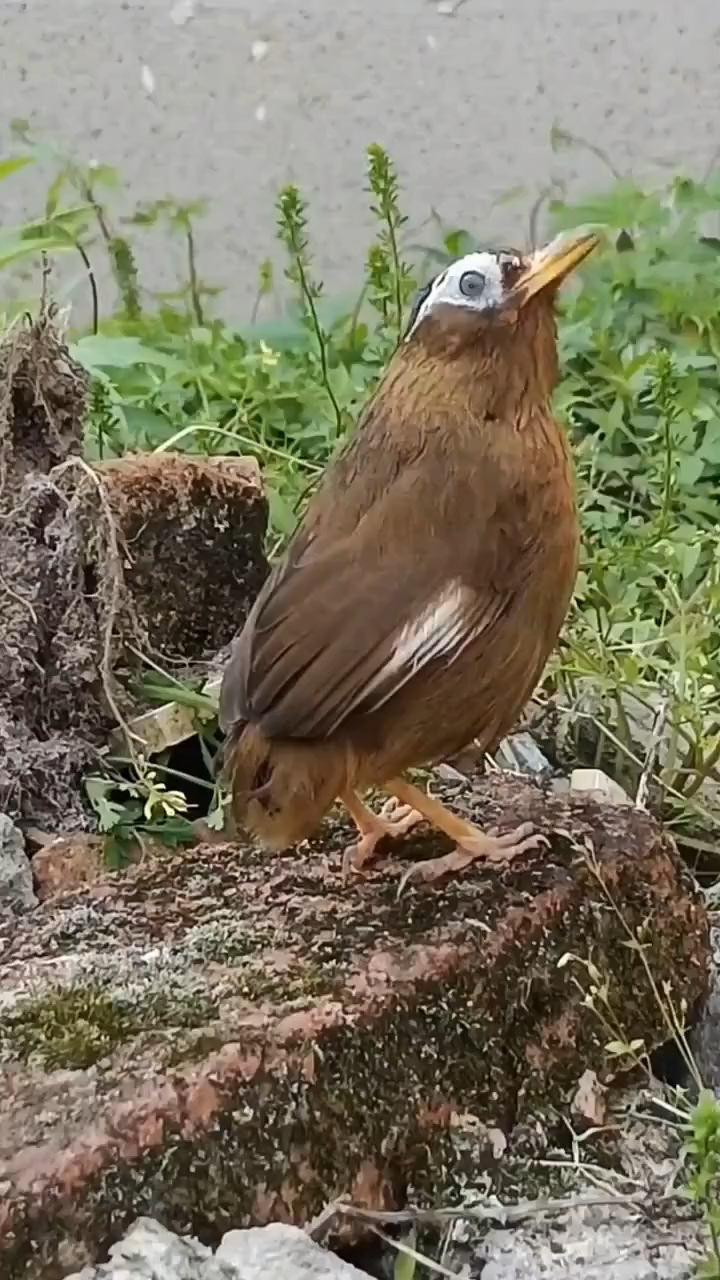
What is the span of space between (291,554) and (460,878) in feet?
1.25

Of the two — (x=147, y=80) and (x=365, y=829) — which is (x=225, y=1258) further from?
(x=147, y=80)

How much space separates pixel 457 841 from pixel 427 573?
13.5 inches

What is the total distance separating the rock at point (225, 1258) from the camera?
1383 millimetres

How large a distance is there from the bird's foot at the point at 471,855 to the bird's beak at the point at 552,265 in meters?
0.56

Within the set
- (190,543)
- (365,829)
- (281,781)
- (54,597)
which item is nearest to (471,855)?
(365,829)

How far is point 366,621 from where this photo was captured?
1.73 metres

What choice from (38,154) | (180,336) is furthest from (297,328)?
(38,154)

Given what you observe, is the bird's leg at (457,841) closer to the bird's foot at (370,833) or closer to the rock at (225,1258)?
the bird's foot at (370,833)

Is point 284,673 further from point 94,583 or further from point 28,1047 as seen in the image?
point 94,583

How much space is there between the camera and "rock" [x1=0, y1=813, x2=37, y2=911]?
2105 millimetres

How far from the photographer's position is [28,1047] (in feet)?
5.14

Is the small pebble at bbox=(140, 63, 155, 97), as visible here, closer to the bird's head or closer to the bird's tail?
the bird's head

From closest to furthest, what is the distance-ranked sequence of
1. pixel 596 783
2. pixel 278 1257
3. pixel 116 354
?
pixel 278 1257 → pixel 596 783 → pixel 116 354

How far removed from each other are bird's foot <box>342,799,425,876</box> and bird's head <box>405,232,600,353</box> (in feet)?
1.69
